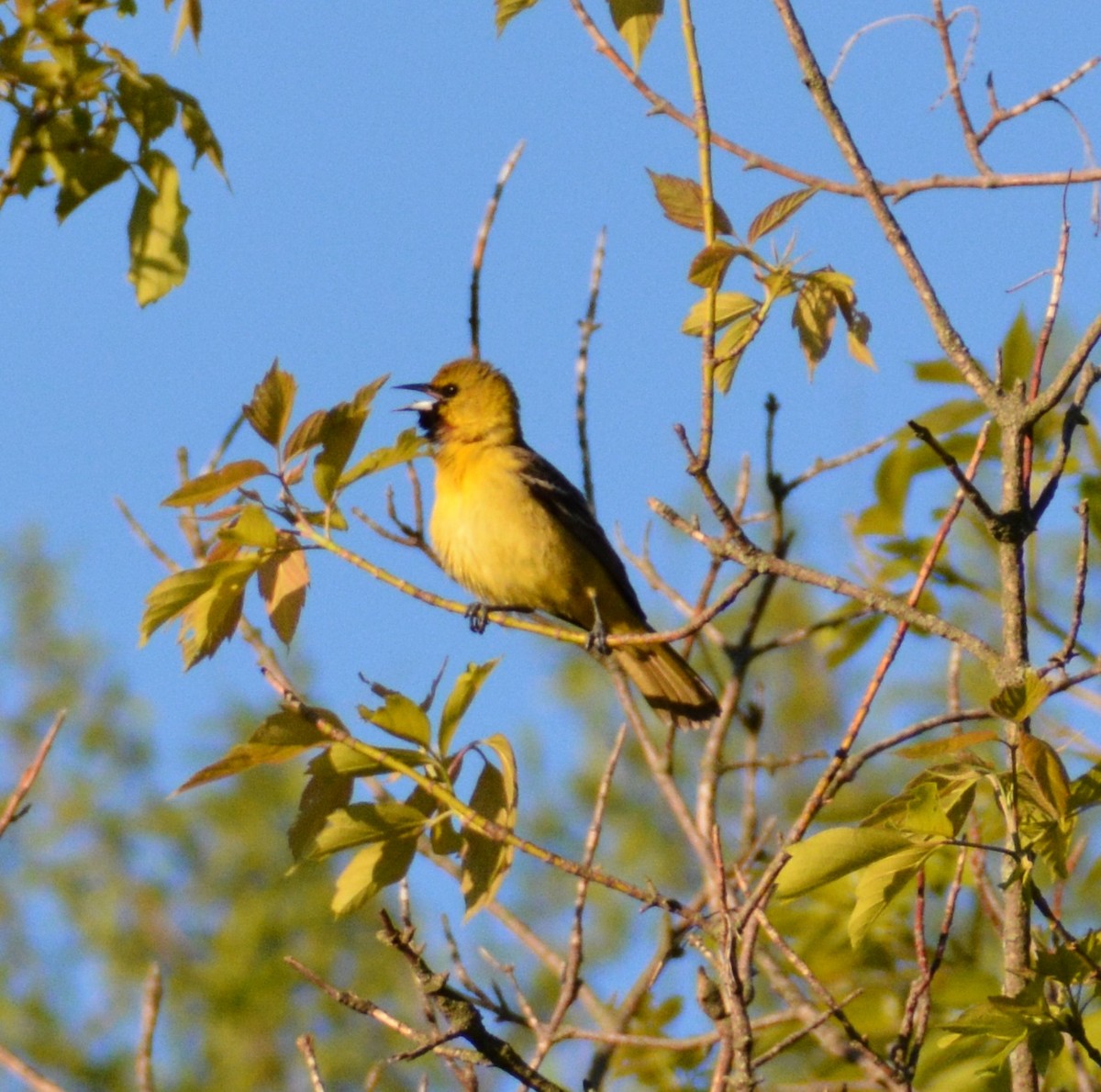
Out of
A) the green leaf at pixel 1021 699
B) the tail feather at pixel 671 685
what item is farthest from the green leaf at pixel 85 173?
the tail feather at pixel 671 685

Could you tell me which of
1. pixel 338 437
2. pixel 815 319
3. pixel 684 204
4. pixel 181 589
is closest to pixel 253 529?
pixel 181 589

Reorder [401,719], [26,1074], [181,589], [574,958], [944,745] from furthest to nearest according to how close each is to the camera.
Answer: [574,958]
[181,589]
[401,719]
[26,1074]
[944,745]

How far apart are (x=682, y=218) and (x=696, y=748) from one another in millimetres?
9845

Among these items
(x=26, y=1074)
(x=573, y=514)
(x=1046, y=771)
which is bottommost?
(x=26, y=1074)

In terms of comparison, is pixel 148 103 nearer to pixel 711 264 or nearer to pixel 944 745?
pixel 711 264

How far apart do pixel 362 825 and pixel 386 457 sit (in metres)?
0.69

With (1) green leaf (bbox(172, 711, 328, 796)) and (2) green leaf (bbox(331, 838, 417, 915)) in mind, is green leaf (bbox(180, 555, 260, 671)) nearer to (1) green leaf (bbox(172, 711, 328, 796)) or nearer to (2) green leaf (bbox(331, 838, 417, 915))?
(1) green leaf (bbox(172, 711, 328, 796))

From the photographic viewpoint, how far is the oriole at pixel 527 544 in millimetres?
5875

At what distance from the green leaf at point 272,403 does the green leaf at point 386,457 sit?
0.48ft

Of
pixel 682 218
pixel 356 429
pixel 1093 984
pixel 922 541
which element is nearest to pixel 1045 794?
pixel 1093 984

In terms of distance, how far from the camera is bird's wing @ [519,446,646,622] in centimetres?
618

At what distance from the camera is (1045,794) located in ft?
7.10

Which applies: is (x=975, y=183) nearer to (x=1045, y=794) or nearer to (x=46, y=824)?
(x=1045, y=794)

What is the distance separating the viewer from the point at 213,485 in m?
2.76
